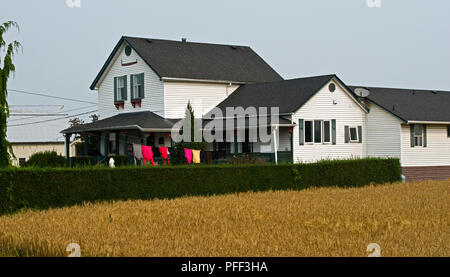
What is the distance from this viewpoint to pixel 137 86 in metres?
41.9

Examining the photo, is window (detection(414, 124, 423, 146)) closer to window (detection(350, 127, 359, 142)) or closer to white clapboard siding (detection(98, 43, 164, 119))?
window (detection(350, 127, 359, 142))

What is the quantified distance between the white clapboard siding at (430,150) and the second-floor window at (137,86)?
1556 centimetres

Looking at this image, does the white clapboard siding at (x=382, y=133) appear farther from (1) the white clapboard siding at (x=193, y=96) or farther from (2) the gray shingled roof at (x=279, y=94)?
(1) the white clapboard siding at (x=193, y=96)

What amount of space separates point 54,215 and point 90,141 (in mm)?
27946

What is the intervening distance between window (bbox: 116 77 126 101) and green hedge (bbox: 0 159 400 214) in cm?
1892

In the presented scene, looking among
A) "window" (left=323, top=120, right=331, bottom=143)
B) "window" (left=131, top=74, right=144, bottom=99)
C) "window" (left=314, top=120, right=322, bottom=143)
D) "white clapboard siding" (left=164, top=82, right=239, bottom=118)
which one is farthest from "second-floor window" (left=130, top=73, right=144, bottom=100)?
"window" (left=323, top=120, right=331, bottom=143)

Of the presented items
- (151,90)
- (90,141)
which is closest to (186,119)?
(151,90)

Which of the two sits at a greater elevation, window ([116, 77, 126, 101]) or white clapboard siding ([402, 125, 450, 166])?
window ([116, 77, 126, 101])

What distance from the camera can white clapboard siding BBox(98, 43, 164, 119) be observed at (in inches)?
1586

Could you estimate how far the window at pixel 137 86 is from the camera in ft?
136

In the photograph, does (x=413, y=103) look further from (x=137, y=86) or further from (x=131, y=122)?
(x=131, y=122)

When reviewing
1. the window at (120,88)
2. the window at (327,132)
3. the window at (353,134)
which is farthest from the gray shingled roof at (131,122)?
the window at (353,134)

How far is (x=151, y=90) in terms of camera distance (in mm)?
40750

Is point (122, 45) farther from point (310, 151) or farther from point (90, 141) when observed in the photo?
point (310, 151)
